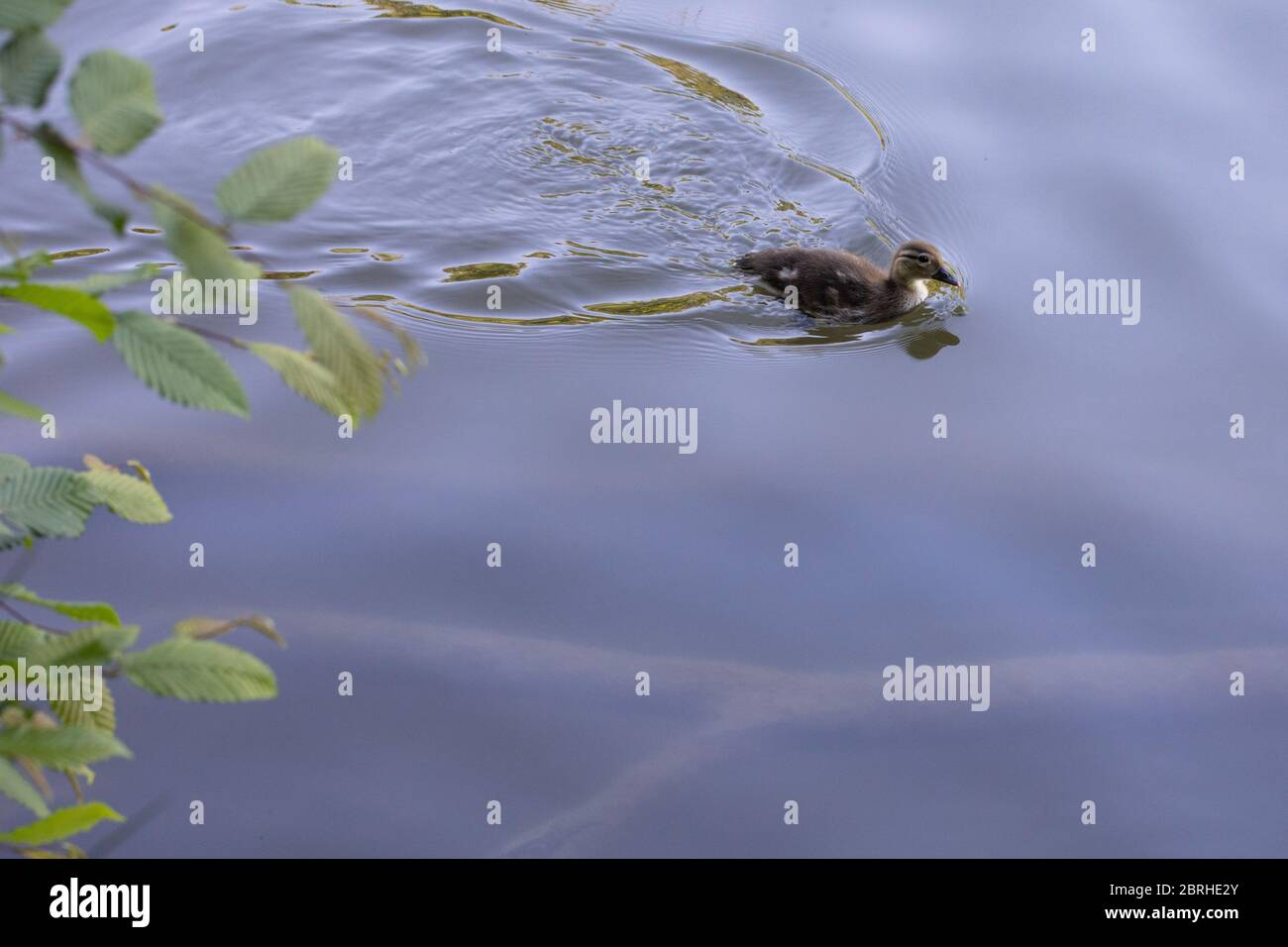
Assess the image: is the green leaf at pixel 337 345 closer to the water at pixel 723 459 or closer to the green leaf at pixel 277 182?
the green leaf at pixel 277 182

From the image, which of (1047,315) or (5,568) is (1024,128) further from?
(5,568)

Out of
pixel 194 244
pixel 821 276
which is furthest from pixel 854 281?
pixel 194 244

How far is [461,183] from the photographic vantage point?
725 centimetres

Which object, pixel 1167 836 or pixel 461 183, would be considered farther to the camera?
pixel 461 183

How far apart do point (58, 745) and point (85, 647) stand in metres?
0.15

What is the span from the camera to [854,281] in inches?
257

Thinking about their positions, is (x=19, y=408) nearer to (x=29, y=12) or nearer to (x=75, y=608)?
(x=75, y=608)

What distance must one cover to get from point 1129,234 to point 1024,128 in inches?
46.2

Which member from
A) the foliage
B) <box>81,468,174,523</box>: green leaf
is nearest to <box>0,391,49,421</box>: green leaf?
the foliage

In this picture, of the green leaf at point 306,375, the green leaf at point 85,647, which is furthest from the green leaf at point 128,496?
the green leaf at point 306,375

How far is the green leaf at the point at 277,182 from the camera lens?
1.35 meters

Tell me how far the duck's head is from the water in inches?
7.3

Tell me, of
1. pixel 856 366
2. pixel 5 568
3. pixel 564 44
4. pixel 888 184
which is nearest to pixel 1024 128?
pixel 888 184

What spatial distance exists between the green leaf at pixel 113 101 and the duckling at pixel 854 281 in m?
5.35
